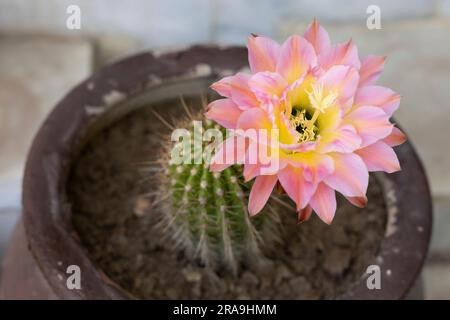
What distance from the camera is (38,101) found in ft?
4.24

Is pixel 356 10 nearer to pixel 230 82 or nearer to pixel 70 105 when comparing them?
pixel 70 105

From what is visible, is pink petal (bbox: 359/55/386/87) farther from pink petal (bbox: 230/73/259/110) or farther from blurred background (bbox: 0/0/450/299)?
blurred background (bbox: 0/0/450/299)

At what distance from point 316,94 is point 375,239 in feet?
1.13

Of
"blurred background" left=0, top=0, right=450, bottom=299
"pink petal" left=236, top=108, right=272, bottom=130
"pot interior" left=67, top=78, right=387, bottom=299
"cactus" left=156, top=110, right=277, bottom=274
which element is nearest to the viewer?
"pink petal" left=236, top=108, right=272, bottom=130

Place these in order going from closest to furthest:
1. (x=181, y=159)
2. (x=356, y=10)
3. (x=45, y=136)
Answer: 1. (x=181, y=159)
2. (x=45, y=136)
3. (x=356, y=10)

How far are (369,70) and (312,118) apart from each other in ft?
0.24

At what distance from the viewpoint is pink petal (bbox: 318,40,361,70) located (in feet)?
2.12

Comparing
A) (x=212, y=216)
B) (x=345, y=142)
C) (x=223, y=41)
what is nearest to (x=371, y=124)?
(x=345, y=142)

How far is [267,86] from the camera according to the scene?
2.06ft

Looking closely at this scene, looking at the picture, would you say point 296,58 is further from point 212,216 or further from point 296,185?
point 212,216

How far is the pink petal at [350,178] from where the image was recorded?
623mm

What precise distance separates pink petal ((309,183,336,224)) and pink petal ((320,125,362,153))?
0.11 ft

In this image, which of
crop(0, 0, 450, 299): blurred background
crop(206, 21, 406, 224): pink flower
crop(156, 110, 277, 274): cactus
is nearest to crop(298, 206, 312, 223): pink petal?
crop(206, 21, 406, 224): pink flower

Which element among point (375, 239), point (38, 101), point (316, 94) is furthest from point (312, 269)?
point (38, 101)
